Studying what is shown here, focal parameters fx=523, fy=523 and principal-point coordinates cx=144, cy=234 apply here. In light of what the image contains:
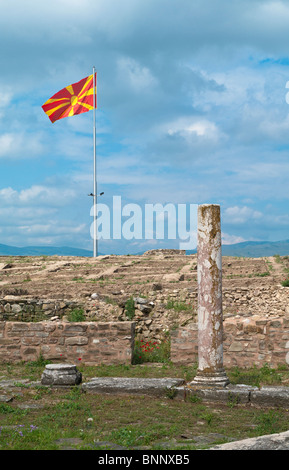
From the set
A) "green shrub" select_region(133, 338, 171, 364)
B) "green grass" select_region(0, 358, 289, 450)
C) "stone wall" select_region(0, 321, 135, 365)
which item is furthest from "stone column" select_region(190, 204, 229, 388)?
"green shrub" select_region(133, 338, 171, 364)

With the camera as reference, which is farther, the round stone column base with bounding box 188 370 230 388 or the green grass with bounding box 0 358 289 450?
the round stone column base with bounding box 188 370 230 388

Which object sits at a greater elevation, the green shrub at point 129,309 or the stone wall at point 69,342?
the green shrub at point 129,309

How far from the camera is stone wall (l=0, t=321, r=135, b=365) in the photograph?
1180 centimetres

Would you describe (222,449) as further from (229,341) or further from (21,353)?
(21,353)

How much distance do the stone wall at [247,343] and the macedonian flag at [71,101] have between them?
83.0ft

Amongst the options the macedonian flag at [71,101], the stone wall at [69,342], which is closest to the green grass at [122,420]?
the stone wall at [69,342]

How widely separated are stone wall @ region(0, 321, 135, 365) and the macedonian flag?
24.3 metres

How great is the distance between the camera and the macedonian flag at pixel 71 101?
34.2 metres

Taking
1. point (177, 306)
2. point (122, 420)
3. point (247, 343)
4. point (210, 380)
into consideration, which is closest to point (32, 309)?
point (177, 306)

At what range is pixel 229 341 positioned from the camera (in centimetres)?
1166

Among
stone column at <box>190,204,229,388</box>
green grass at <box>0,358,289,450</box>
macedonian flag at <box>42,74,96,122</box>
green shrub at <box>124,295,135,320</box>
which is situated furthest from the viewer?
macedonian flag at <box>42,74,96,122</box>

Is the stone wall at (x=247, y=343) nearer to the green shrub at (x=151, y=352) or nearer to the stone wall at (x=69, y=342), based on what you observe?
the green shrub at (x=151, y=352)

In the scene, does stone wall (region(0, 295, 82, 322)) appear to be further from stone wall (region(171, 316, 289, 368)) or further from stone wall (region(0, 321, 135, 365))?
stone wall (region(171, 316, 289, 368))

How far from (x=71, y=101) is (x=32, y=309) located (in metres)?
23.6
